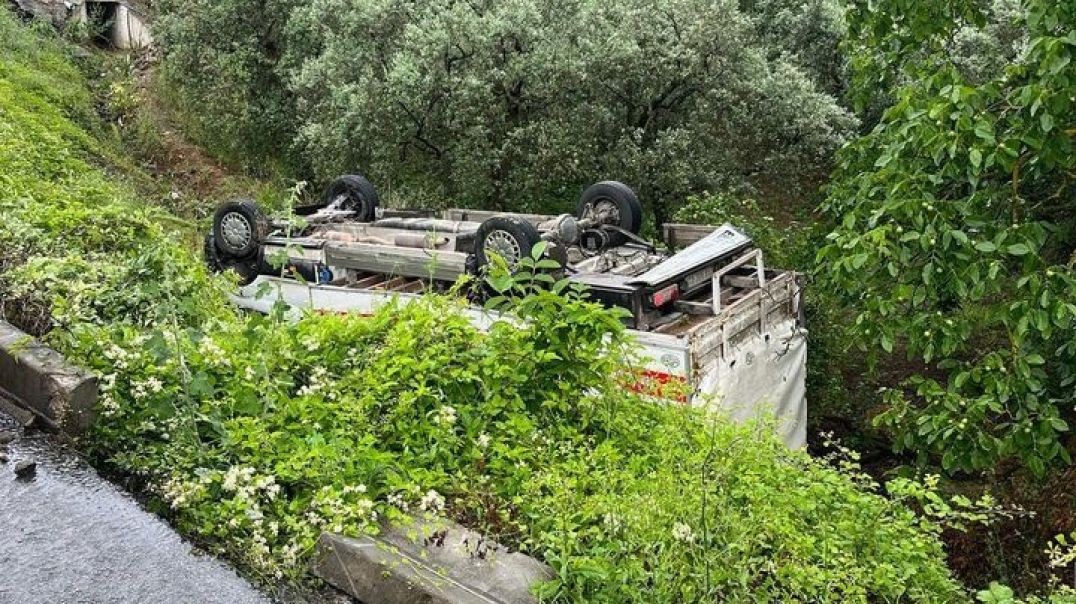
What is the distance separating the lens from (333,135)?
1426 centimetres

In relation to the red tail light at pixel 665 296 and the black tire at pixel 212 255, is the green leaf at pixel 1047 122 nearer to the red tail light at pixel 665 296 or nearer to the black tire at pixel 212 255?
the red tail light at pixel 665 296

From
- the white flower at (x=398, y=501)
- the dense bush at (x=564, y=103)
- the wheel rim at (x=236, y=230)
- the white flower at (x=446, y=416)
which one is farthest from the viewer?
the dense bush at (x=564, y=103)

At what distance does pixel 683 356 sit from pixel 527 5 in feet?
21.8

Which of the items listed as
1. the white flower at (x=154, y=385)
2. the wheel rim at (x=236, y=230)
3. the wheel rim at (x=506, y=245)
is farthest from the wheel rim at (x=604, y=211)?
the white flower at (x=154, y=385)

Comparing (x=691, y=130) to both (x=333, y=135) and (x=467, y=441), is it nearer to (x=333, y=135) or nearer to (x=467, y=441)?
(x=333, y=135)

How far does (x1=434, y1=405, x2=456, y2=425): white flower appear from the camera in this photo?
15.0ft

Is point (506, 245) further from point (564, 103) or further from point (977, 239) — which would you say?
point (977, 239)

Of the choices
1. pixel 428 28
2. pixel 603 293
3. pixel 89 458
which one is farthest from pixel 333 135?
pixel 89 458

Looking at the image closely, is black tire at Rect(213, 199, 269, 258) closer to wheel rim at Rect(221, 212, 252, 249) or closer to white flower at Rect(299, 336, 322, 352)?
wheel rim at Rect(221, 212, 252, 249)

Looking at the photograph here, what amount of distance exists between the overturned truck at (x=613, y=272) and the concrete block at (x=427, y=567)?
165 inches

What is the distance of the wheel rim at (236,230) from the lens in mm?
11328

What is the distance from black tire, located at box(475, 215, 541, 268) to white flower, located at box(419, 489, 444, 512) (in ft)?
17.9

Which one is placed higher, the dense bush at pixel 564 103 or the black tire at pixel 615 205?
the dense bush at pixel 564 103

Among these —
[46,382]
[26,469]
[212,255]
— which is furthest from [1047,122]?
[212,255]
